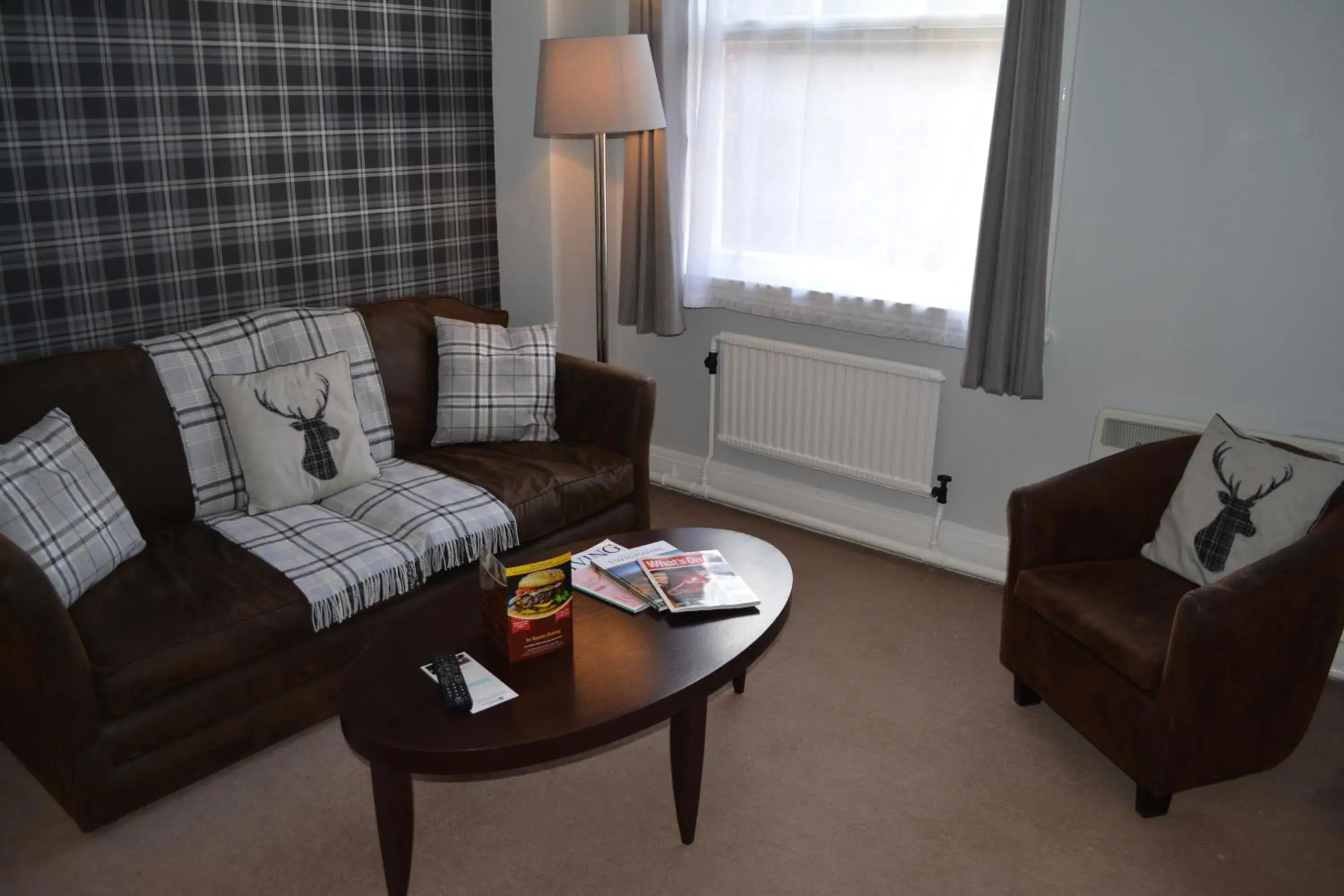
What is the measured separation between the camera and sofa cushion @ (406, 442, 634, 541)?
3.26 meters

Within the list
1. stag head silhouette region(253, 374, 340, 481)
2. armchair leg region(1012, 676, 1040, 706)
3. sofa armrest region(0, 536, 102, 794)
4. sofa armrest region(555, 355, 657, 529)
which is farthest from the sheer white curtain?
sofa armrest region(0, 536, 102, 794)

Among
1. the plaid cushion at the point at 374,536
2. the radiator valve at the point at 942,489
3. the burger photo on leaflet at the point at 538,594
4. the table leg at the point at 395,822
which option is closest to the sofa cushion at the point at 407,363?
the plaid cushion at the point at 374,536

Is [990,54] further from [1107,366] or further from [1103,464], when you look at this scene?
[1103,464]

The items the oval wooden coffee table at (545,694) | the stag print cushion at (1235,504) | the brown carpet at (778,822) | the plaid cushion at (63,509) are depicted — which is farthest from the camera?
the stag print cushion at (1235,504)

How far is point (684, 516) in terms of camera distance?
422 cm

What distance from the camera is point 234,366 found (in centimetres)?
317

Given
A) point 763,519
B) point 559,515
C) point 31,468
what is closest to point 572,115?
point 559,515

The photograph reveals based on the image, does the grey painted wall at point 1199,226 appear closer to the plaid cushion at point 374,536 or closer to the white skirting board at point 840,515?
the white skirting board at point 840,515

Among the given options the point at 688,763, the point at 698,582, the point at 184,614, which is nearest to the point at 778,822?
the point at 688,763

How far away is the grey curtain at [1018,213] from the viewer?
308 cm

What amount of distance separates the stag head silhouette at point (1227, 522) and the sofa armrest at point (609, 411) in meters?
1.68

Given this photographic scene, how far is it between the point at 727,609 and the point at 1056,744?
1.02 meters

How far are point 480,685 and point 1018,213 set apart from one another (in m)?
2.12

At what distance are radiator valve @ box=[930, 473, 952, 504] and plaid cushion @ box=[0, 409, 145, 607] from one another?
250cm
